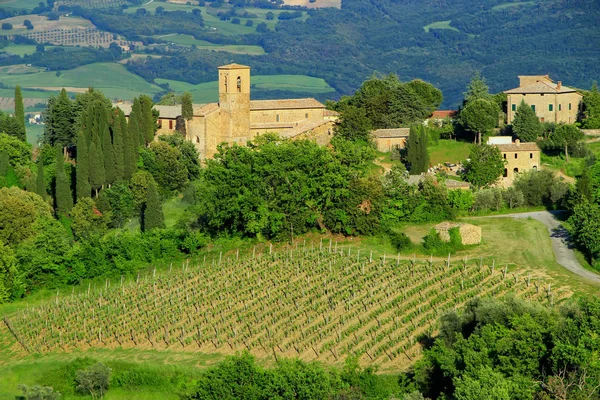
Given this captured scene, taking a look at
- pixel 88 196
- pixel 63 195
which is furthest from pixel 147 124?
pixel 63 195

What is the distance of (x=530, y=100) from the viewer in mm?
68250

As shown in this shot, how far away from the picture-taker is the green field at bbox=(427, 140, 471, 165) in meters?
63.3

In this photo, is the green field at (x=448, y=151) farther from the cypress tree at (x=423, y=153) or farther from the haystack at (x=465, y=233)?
the haystack at (x=465, y=233)

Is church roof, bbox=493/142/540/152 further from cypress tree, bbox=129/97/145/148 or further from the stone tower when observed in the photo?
cypress tree, bbox=129/97/145/148

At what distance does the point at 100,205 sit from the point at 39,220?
5.78 meters

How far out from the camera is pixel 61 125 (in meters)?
69.9

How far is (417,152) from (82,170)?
51.9ft

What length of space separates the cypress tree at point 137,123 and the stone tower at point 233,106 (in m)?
4.09

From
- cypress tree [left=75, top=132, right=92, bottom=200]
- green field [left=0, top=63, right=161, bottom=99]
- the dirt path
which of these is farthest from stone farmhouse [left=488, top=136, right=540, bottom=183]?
green field [left=0, top=63, right=161, bottom=99]

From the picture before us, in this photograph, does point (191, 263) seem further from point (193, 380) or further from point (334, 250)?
point (193, 380)

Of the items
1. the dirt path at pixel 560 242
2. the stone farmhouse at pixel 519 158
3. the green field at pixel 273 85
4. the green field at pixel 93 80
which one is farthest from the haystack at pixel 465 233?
the green field at pixel 273 85

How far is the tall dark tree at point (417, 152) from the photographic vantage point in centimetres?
6031

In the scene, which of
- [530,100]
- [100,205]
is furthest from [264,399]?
[530,100]

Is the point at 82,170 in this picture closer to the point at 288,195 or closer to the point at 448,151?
the point at 288,195
